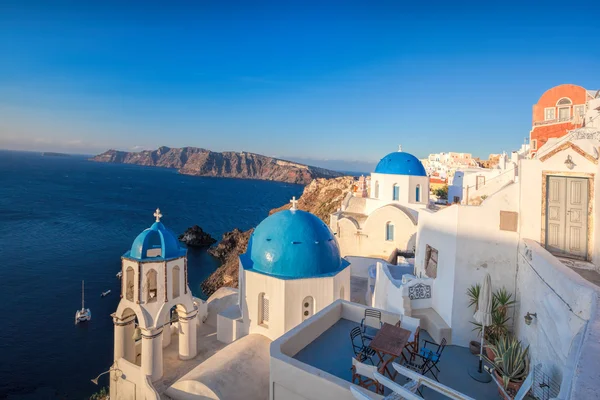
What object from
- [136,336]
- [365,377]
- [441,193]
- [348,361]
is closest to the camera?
[365,377]

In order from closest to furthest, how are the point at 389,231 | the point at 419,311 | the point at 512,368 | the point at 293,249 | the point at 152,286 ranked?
the point at 512,368 → the point at 419,311 → the point at 293,249 → the point at 152,286 → the point at 389,231

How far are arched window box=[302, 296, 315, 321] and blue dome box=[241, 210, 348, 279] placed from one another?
816mm

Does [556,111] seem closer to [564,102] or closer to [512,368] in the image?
[564,102]

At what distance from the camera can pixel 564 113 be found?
2048 cm

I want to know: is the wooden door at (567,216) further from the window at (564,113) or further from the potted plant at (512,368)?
the window at (564,113)

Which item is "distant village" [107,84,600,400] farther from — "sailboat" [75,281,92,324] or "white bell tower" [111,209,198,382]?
"sailboat" [75,281,92,324]

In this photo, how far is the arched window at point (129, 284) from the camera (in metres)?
11.6

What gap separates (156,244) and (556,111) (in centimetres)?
2424

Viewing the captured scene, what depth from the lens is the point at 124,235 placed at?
5469cm

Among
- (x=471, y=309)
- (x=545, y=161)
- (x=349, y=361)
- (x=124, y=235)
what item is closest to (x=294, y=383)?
(x=349, y=361)

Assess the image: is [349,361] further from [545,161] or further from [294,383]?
[545,161]

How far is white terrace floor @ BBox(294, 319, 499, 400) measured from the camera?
257 inches

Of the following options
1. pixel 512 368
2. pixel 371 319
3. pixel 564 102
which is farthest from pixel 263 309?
pixel 564 102

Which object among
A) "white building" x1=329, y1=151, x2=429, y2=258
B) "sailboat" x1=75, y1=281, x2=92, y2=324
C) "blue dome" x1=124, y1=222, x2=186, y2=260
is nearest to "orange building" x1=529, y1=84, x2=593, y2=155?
"white building" x1=329, y1=151, x2=429, y2=258
